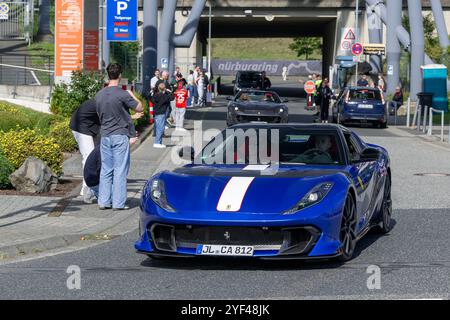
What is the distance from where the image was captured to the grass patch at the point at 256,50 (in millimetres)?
143750

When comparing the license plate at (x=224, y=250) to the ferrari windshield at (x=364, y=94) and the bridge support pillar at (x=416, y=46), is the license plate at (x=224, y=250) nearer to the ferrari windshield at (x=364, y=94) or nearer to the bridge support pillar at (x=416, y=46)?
the ferrari windshield at (x=364, y=94)

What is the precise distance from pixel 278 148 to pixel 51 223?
3144 mm

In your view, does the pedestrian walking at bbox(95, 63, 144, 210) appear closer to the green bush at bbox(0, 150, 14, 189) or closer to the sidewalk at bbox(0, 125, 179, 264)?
the sidewalk at bbox(0, 125, 179, 264)

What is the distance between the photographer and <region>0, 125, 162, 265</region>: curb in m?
11.2

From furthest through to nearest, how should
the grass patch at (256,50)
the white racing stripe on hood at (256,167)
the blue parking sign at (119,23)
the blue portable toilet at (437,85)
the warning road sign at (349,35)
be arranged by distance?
1. the grass patch at (256,50)
2. the warning road sign at (349,35)
3. the blue portable toilet at (437,85)
4. the blue parking sign at (119,23)
5. the white racing stripe on hood at (256,167)

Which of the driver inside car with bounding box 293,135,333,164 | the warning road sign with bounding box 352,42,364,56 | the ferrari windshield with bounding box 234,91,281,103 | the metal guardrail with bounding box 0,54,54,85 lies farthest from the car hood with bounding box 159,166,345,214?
the warning road sign with bounding box 352,42,364,56

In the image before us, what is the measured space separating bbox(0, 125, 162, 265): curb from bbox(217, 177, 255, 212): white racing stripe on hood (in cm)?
226

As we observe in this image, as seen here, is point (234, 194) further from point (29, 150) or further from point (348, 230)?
point (29, 150)

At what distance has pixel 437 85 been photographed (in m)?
43.2

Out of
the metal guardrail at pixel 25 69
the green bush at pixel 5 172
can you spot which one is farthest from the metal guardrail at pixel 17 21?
the green bush at pixel 5 172

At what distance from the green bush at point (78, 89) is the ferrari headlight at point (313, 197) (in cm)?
1822

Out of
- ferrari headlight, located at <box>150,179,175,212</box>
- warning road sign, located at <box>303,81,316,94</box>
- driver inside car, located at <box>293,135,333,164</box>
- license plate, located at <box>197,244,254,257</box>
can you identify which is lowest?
license plate, located at <box>197,244,254,257</box>

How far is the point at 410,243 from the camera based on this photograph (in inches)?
466
